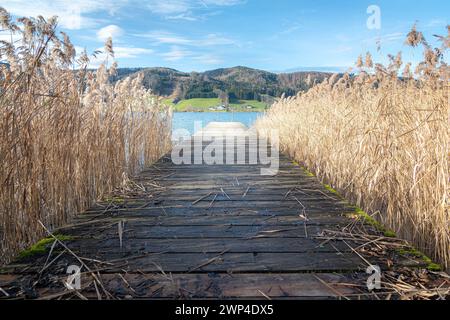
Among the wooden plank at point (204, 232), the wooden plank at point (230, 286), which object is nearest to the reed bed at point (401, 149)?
the wooden plank at point (204, 232)

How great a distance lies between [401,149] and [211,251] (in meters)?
1.48

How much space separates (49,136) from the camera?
2.21 metres

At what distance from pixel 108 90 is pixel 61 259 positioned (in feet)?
8.14

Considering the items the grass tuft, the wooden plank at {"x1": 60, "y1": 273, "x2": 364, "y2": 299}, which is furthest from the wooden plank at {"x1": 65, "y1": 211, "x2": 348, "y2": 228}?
the wooden plank at {"x1": 60, "y1": 273, "x2": 364, "y2": 299}

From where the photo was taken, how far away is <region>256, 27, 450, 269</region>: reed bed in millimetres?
1828

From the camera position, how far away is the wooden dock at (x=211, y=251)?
1449 millimetres

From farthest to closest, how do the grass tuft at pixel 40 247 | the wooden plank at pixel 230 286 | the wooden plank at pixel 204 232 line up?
the wooden plank at pixel 204 232, the grass tuft at pixel 40 247, the wooden plank at pixel 230 286

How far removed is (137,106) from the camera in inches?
192

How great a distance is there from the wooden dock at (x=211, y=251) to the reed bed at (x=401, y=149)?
0.20 metres

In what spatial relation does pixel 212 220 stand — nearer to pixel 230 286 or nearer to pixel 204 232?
pixel 204 232

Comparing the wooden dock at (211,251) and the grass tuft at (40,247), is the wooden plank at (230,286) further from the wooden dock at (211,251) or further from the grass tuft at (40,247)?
the grass tuft at (40,247)

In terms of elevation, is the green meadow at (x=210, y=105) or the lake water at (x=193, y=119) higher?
the green meadow at (x=210, y=105)

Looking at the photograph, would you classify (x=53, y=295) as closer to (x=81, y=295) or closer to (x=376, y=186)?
(x=81, y=295)

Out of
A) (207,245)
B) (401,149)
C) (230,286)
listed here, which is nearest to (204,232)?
(207,245)
